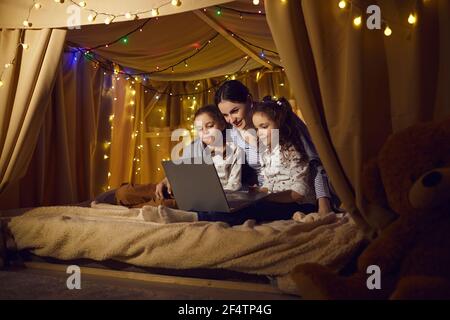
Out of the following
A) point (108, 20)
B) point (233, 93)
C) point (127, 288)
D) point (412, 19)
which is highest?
point (108, 20)

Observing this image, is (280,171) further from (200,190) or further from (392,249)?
(392,249)

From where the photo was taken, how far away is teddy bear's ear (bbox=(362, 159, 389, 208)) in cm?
129

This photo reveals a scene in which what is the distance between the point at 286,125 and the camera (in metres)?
2.28

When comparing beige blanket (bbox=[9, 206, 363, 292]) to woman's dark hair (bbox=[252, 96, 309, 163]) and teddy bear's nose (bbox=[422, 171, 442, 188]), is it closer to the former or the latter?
teddy bear's nose (bbox=[422, 171, 442, 188])

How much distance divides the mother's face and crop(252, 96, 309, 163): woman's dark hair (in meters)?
0.23

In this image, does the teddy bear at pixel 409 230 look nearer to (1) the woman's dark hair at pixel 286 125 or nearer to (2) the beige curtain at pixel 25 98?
(1) the woman's dark hair at pixel 286 125

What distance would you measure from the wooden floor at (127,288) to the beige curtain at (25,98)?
0.58m

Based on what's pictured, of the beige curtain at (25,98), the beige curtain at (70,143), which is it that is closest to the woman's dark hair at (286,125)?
the beige curtain at (25,98)

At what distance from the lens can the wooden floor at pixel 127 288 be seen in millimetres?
1447

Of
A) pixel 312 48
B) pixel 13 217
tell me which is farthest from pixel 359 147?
pixel 13 217

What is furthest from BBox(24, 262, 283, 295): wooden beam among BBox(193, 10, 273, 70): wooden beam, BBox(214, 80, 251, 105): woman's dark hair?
BBox(193, 10, 273, 70): wooden beam

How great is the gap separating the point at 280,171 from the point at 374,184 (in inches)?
36.7

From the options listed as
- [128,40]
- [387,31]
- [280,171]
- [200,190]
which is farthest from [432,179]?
[128,40]
